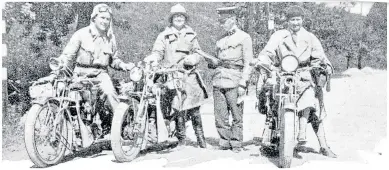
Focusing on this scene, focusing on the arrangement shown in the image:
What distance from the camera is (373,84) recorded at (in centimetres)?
622

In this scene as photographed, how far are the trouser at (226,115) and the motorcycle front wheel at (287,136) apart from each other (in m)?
0.83

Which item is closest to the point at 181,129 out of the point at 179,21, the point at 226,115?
the point at 226,115

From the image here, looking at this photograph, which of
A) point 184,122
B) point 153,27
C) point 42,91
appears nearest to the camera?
point 42,91

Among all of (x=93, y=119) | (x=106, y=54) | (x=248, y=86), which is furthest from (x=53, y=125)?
(x=248, y=86)

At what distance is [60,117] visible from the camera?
5.09 metres

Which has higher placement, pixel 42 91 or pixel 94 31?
pixel 94 31

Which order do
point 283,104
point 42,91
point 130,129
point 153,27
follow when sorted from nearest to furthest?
point 42,91, point 283,104, point 130,129, point 153,27

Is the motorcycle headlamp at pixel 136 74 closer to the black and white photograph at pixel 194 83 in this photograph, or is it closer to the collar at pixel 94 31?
the black and white photograph at pixel 194 83

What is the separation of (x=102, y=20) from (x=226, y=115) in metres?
1.72

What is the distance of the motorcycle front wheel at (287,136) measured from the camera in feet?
16.2

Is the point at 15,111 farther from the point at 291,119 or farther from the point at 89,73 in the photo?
the point at 291,119

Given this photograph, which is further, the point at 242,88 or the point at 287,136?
the point at 242,88

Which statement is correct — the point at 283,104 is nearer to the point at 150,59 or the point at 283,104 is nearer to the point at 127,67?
the point at 150,59

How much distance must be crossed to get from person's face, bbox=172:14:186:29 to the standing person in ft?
1.38
